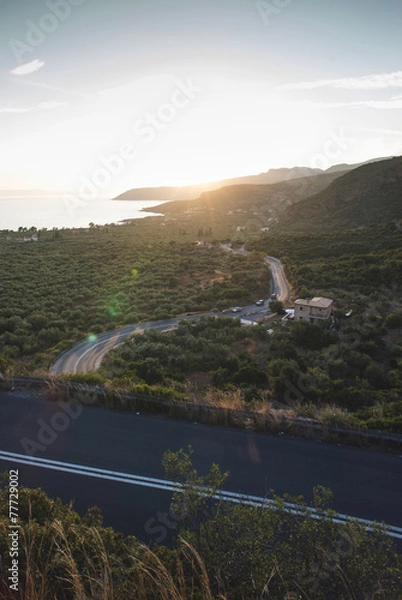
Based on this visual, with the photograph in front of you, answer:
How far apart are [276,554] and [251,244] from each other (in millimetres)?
66191

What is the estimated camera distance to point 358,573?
9.00 feet

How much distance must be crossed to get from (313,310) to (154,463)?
943 inches

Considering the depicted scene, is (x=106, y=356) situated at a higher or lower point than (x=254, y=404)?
lower

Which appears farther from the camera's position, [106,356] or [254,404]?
[106,356]

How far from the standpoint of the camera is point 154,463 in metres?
5.39

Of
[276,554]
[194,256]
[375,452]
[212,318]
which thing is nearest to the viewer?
[276,554]

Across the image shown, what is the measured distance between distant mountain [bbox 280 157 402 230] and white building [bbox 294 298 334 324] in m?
Result: 48.2

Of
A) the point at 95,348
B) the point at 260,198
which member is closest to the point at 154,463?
the point at 95,348

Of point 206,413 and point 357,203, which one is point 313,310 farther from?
point 357,203

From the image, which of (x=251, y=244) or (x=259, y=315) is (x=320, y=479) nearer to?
(x=259, y=315)

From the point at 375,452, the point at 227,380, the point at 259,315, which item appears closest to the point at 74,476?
the point at 375,452

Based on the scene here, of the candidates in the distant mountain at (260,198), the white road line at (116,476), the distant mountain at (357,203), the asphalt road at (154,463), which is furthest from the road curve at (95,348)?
the distant mountain at (260,198)

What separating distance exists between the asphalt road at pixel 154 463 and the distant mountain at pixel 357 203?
233 ft

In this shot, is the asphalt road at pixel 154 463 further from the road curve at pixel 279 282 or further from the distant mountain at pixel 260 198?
the distant mountain at pixel 260 198
